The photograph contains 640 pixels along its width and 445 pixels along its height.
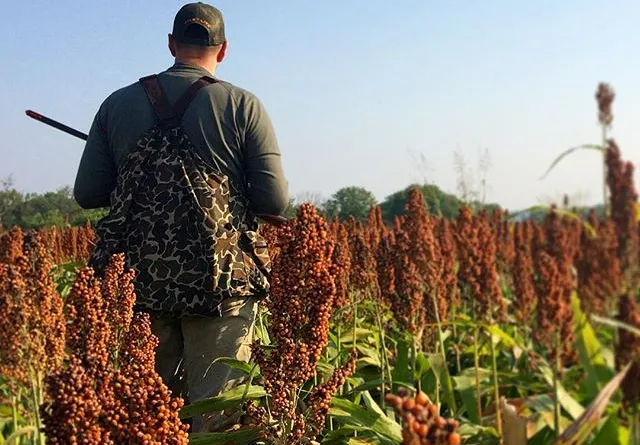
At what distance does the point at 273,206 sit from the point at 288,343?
4.21 feet

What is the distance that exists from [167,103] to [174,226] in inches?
24.6

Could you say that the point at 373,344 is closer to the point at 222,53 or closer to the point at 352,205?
the point at 222,53

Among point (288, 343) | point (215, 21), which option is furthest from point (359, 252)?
point (288, 343)

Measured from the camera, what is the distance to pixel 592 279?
697 millimetres

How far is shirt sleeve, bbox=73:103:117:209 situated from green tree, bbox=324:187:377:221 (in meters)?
4.75

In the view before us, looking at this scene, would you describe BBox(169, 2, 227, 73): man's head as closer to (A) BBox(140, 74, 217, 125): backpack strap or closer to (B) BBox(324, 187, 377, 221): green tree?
(A) BBox(140, 74, 217, 125): backpack strap

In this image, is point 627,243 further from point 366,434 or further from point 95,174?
point 95,174

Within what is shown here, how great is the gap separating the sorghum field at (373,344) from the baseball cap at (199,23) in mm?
1186

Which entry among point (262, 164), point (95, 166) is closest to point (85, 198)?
point (95, 166)

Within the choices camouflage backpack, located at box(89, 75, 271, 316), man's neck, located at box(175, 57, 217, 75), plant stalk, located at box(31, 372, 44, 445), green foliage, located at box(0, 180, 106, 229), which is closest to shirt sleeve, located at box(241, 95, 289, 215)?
camouflage backpack, located at box(89, 75, 271, 316)

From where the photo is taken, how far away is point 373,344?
5141 millimetres

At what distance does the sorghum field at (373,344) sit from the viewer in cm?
70

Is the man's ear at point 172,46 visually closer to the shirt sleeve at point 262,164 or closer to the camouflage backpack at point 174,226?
the camouflage backpack at point 174,226

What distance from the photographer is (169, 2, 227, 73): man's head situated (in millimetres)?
3604
